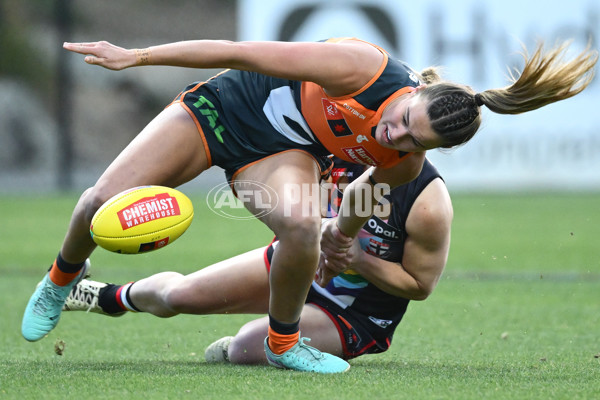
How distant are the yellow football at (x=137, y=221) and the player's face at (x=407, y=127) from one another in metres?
0.82

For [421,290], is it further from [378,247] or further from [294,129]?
[294,129]

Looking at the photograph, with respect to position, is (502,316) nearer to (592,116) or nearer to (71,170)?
(592,116)

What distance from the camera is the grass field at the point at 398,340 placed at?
9.15ft

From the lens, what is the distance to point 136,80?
15.8 meters

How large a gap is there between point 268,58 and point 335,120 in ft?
1.24

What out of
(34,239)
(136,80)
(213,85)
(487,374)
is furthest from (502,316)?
(136,80)

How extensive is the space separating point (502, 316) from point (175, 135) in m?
2.19

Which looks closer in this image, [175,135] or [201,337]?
[175,135]

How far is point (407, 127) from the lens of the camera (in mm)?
3012

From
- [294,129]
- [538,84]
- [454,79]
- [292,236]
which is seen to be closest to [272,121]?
[294,129]

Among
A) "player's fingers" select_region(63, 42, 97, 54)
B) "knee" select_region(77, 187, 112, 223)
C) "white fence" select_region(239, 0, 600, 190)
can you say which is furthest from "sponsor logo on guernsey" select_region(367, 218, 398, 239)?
"white fence" select_region(239, 0, 600, 190)

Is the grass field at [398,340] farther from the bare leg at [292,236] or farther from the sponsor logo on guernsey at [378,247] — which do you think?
the sponsor logo on guernsey at [378,247]

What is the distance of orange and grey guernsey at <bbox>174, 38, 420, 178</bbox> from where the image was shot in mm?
3252

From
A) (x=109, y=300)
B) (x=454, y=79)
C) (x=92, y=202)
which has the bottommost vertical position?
(x=454, y=79)
